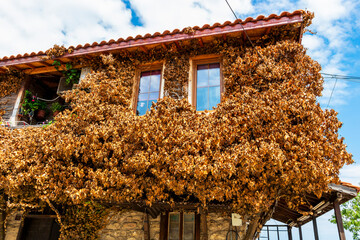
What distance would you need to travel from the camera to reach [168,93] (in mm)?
7086

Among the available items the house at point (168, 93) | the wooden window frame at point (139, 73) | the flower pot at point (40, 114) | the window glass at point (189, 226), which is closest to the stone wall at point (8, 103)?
the house at point (168, 93)

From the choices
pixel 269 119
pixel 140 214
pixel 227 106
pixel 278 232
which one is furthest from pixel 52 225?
pixel 278 232

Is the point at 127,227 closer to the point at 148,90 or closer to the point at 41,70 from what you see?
the point at 148,90

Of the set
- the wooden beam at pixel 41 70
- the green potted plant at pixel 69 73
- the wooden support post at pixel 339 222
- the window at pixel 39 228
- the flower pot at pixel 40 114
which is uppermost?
the wooden beam at pixel 41 70

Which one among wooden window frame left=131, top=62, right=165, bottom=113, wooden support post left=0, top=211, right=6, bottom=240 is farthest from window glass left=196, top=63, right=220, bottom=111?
wooden support post left=0, top=211, right=6, bottom=240

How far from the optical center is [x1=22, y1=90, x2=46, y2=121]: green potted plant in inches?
348

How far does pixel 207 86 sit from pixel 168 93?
1.12 metres

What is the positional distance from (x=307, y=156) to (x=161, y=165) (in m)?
2.68

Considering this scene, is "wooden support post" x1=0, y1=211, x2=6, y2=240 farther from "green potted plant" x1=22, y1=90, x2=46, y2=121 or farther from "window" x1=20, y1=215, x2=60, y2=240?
"green potted plant" x1=22, y1=90, x2=46, y2=121

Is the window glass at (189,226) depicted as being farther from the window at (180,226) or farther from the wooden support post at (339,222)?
the wooden support post at (339,222)

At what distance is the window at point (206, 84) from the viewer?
6902 mm

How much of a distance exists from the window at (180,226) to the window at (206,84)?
2.82m

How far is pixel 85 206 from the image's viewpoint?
6387 mm

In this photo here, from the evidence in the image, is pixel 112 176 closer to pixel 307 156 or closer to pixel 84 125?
pixel 84 125
